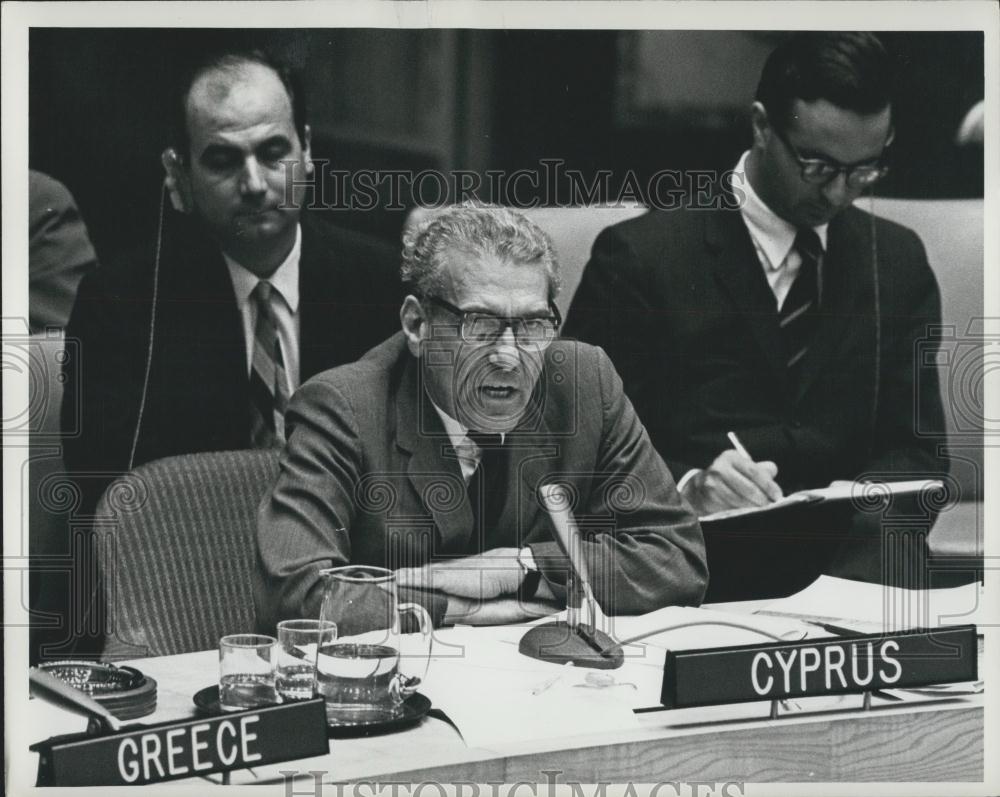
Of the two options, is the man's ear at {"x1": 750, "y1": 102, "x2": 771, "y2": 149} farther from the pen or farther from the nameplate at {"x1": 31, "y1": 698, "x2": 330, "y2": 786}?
the nameplate at {"x1": 31, "y1": 698, "x2": 330, "y2": 786}

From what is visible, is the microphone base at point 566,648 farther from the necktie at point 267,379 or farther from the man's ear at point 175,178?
the man's ear at point 175,178

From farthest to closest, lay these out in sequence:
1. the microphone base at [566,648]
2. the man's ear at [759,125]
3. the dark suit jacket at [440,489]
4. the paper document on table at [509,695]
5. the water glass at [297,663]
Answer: the man's ear at [759,125], the dark suit jacket at [440,489], the microphone base at [566,648], the paper document on table at [509,695], the water glass at [297,663]

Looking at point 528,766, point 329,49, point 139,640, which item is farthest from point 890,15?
point 139,640

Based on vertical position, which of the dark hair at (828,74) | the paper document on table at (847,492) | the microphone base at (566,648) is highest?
the dark hair at (828,74)

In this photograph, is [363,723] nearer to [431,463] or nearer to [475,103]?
[431,463]

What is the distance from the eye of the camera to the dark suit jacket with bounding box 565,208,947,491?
126 inches

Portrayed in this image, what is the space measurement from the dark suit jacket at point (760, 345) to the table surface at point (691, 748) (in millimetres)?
432

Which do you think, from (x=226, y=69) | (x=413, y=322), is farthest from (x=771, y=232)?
(x=226, y=69)

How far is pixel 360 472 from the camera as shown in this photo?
3.08 m

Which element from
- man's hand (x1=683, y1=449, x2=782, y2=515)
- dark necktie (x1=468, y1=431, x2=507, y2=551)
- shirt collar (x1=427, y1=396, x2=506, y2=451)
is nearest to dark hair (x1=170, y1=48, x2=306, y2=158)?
shirt collar (x1=427, y1=396, x2=506, y2=451)

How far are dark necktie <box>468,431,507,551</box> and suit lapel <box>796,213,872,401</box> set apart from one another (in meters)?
0.74

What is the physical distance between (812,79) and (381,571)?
1524 millimetres

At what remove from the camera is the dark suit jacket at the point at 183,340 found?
308 cm

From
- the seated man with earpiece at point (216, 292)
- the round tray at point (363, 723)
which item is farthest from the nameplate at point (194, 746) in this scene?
the seated man with earpiece at point (216, 292)
